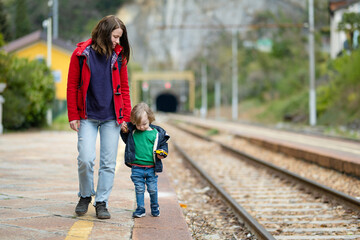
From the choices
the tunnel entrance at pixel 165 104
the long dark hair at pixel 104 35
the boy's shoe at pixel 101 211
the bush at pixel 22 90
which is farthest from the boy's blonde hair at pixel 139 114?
the tunnel entrance at pixel 165 104

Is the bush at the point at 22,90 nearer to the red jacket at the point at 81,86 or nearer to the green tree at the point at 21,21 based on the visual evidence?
the red jacket at the point at 81,86

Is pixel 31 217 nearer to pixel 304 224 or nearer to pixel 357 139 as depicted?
pixel 304 224

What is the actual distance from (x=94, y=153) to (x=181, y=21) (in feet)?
282

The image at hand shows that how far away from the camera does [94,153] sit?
14.0 ft

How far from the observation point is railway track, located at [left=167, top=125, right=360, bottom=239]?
4879 millimetres

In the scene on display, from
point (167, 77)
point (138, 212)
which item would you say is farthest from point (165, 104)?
point (138, 212)

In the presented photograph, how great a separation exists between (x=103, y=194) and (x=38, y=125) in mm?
18035

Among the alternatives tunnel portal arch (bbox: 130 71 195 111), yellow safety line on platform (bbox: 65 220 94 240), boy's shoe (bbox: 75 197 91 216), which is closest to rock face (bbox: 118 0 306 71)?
tunnel portal arch (bbox: 130 71 195 111)

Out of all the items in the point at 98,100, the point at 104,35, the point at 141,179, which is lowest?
the point at 141,179

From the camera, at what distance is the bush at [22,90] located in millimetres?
17656

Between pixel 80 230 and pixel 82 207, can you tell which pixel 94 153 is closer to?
pixel 82 207

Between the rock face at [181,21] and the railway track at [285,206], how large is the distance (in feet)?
235

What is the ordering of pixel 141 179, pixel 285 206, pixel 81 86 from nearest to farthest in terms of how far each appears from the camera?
pixel 81 86
pixel 141 179
pixel 285 206

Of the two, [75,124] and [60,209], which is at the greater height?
[75,124]
